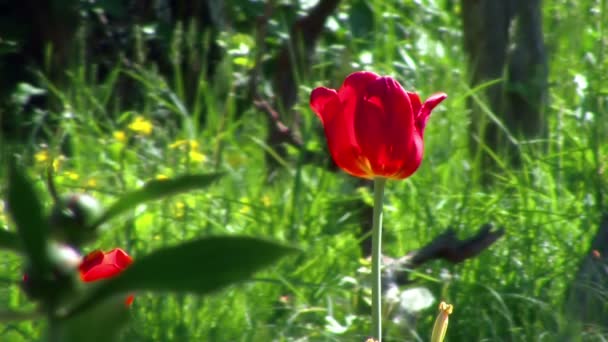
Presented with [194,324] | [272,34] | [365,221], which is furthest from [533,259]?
[272,34]

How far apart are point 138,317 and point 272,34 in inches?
89.5

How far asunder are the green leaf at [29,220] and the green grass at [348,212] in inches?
61.8

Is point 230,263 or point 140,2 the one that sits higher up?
point 140,2

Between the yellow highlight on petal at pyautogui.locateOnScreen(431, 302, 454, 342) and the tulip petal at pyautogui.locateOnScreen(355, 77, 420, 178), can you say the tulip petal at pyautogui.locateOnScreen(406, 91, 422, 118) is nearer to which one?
the tulip petal at pyautogui.locateOnScreen(355, 77, 420, 178)

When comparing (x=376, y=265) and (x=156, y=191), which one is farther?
(x=376, y=265)

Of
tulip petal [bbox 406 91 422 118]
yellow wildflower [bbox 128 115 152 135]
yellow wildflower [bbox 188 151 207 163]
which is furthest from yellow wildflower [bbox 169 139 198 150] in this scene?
tulip petal [bbox 406 91 422 118]

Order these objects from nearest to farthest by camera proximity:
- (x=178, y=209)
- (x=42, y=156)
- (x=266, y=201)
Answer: (x=178, y=209) → (x=266, y=201) → (x=42, y=156)

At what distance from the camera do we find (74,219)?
37cm

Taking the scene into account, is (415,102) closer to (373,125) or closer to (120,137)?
(373,125)

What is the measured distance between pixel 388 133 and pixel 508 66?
7.15 feet

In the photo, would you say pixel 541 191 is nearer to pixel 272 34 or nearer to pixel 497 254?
pixel 497 254

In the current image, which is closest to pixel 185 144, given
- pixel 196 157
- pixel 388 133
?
pixel 196 157

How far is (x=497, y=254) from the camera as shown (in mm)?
2482

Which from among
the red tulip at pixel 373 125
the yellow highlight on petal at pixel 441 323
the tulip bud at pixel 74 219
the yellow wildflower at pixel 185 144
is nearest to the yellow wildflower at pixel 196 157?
the yellow wildflower at pixel 185 144
